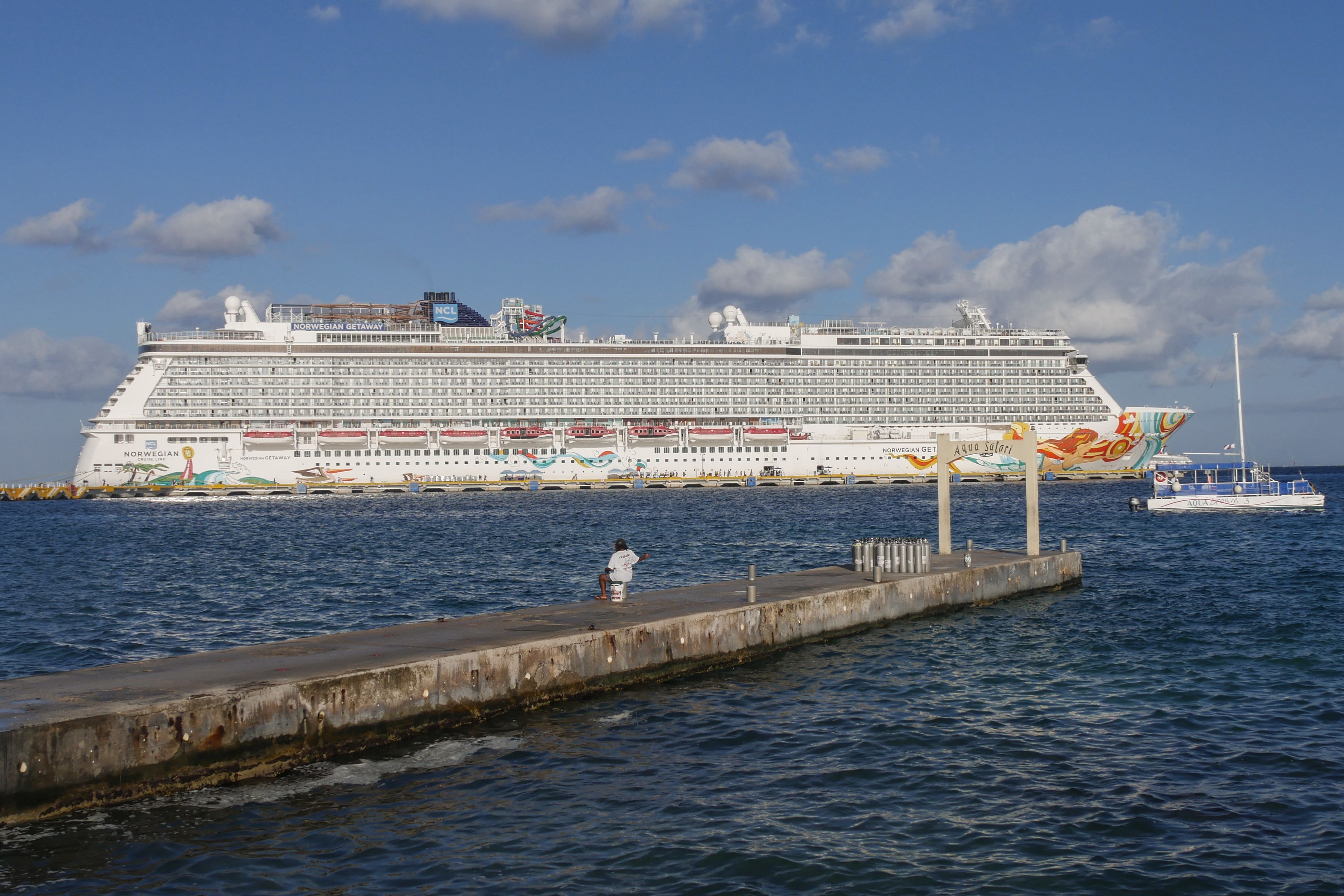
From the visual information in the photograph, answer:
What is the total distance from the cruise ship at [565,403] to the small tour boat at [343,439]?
136mm

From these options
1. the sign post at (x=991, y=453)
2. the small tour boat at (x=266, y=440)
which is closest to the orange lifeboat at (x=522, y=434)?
the small tour boat at (x=266, y=440)

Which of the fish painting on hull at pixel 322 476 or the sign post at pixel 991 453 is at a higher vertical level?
the fish painting on hull at pixel 322 476

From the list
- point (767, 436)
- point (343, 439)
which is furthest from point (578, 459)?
point (343, 439)

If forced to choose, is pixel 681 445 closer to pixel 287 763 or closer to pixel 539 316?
pixel 539 316

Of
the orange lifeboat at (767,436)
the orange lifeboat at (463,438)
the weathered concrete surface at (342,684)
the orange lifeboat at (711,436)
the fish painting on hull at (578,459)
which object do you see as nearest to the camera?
the weathered concrete surface at (342,684)

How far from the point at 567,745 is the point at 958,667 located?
7532mm

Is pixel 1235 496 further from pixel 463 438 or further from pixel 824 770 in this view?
pixel 463 438

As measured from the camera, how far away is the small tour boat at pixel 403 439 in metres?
90.2

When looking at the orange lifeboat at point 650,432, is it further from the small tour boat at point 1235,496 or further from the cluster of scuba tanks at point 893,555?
the cluster of scuba tanks at point 893,555

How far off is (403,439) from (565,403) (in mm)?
15227

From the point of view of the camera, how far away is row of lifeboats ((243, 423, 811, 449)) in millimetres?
89188

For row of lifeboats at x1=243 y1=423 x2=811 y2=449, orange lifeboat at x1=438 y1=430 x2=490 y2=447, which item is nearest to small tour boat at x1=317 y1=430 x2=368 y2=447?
row of lifeboats at x1=243 y1=423 x2=811 y2=449

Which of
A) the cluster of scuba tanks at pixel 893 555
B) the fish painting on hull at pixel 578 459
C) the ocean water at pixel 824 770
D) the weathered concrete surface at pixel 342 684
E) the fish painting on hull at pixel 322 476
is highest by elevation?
the fish painting on hull at pixel 578 459

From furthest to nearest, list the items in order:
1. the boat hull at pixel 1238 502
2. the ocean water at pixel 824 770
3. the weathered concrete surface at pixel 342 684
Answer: the boat hull at pixel 1238 502
the weathered concrete surface at pixel 342 684
the ocean water at pixel 824 770
